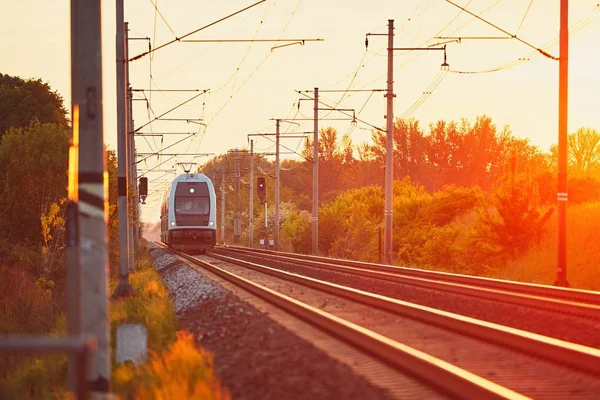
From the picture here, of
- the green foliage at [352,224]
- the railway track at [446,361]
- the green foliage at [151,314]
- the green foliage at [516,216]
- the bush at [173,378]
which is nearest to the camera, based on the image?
the bush at [173,378]

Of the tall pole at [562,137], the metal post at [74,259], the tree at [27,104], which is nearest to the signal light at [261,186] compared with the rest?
the tree at [27,104]

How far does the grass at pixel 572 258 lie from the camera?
2679 cm

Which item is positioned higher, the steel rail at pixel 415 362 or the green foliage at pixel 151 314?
the steel rail at pixel 415 362

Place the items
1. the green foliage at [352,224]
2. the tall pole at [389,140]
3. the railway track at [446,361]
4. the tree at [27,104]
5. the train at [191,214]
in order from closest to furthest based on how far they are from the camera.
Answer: the railway track at [446,361] < the tall pole at [389,140] < the train at [191,214] < the green foliage at [352,224] < the tree at [27,104]

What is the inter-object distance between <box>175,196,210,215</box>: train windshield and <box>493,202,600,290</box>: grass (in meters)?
17.6

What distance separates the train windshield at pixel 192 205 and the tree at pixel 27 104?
14.3 metres

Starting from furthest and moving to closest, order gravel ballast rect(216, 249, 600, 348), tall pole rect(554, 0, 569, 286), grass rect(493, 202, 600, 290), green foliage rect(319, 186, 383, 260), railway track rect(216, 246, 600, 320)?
green foliage rect(319, 186, 383, 260) → grass rect(493, 202, 600, 290) → tall pole rect(554, 0, 569, 286) → railway track rect(216, 246, 600, 320) → gravel ballast rect(216, 249, 600, 348)

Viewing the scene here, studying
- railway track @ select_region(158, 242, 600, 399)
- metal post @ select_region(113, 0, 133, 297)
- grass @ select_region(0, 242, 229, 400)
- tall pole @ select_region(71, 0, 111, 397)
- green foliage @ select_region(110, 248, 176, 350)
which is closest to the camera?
tall pole @ select_region(71, 0, 111, 397)

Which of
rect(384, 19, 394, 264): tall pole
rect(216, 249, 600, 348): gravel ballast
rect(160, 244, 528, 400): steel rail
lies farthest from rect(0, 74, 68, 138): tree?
rect(160, 244, 528, 400): steel rail

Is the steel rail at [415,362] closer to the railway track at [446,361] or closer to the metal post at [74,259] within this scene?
the railway track at [446,361]

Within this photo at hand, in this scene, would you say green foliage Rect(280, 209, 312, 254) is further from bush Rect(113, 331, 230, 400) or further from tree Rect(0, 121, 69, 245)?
bush Rect(113, 331, 230, 400)

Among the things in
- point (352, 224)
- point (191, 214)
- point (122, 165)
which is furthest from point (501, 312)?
point (352, 224)

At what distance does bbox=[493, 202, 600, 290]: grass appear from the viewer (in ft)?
87.9

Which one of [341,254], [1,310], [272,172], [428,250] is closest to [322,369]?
[1,310]
